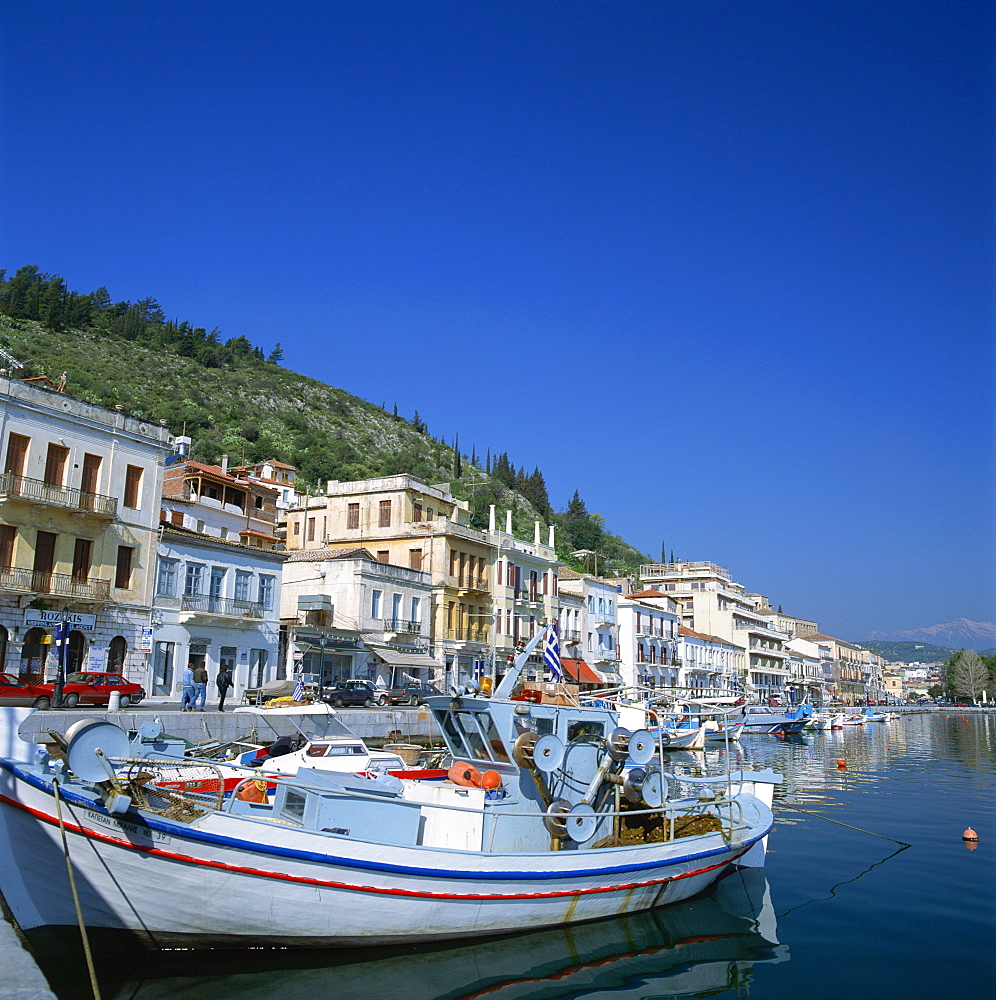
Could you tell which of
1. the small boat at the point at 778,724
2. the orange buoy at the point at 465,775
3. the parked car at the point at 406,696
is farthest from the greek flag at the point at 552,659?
the small boat at the point at 778,724

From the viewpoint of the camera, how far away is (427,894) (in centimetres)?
1099

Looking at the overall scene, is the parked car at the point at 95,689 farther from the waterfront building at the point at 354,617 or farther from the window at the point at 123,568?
the waterfront building at the point at 354,617

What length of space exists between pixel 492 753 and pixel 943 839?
12942 millimetres

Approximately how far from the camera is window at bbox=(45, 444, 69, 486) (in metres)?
31.8

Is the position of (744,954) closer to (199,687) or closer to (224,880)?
(224,880)

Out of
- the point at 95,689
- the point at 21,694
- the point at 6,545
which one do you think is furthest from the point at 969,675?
the point at 21,694

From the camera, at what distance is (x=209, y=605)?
36.5 m

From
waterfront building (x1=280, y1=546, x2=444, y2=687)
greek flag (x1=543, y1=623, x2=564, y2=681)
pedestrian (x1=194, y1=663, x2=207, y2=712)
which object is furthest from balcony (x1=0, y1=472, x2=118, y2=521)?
greek flag (x1=543, y1=623, x2=564, y2=681)

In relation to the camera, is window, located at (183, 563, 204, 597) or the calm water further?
window, located at (183, 563, 204, 597)

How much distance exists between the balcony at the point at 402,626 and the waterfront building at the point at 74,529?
14756mm

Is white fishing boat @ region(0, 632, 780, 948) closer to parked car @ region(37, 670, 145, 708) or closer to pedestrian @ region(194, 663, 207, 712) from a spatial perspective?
parked car @ region(37, 670, 145, 708)

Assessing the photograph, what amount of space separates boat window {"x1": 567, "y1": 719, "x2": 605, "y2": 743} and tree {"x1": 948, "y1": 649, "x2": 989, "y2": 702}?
130 meters

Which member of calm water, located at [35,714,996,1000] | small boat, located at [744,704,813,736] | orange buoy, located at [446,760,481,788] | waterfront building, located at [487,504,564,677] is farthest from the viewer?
small boat, located at [744,704,813,736]

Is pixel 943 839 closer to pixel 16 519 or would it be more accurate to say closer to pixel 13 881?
pixel 13 881
